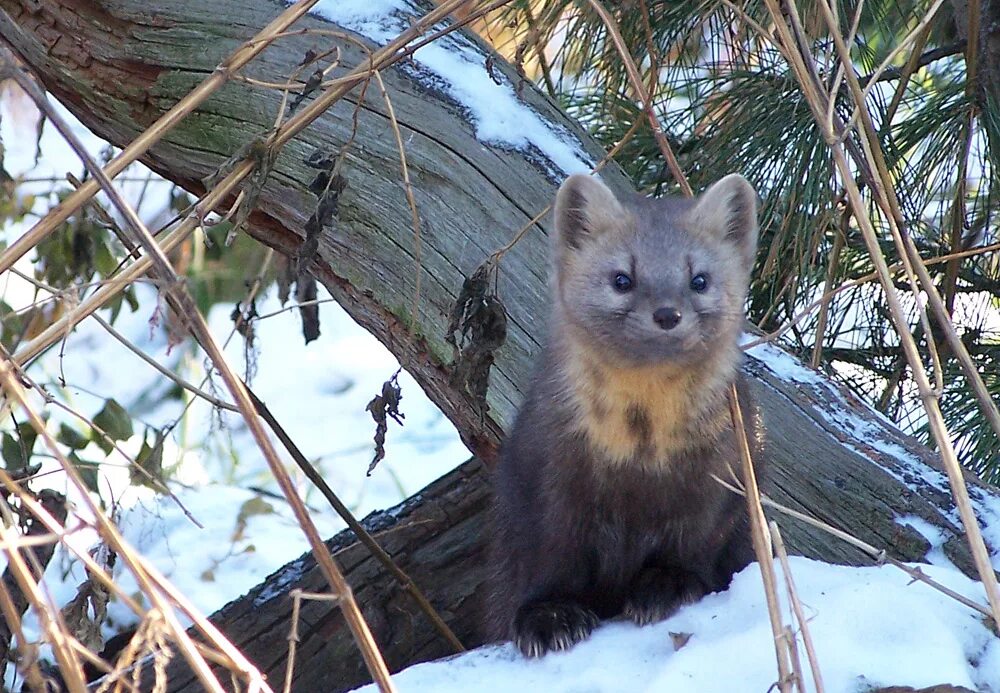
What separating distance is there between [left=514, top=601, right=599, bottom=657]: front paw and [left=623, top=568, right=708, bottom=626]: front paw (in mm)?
111

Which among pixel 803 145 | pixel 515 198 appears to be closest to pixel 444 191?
pixel 515 198

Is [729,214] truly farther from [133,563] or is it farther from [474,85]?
[133,563]

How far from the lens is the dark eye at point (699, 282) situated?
10.0ft

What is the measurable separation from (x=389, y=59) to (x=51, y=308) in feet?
11.9

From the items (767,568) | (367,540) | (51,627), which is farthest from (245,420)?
(367,540)

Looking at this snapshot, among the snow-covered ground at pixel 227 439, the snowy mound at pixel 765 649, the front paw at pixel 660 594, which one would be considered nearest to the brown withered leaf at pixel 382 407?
the snowy mound at pixel 765 649

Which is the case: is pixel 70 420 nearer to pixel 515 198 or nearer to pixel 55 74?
pixel 55 74

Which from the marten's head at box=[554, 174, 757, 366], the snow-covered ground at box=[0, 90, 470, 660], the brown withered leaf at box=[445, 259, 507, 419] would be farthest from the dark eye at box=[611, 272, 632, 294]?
the snow-covered ground at box=[0, 90, 470, 660]

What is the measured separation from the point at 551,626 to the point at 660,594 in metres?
0.27

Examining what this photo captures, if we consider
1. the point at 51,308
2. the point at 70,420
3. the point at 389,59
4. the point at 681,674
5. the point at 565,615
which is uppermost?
the point at 51,308

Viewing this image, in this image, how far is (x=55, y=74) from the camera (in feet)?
13.8

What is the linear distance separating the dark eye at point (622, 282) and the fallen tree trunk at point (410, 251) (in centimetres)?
48

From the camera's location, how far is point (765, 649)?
8.49ft

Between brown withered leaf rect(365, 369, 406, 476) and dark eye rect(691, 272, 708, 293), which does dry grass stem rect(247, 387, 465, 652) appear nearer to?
brown withered leaf rect(365, 369, 406, 476)
